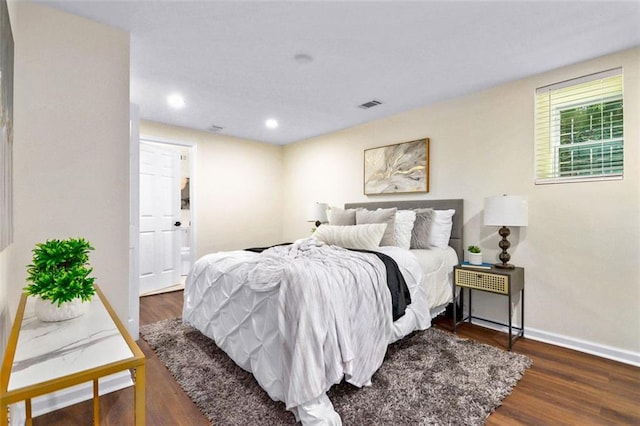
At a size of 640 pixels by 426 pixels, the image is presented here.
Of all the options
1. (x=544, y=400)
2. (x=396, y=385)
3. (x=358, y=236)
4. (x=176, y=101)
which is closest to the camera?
(x=544, y=400)

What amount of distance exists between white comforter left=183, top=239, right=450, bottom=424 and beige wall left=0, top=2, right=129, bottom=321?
80 cm

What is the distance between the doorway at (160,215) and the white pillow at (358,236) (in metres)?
2.66

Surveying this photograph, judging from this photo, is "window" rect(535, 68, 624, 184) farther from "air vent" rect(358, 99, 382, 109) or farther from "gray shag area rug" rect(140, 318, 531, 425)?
"gray shag area rug" rect(140, 318, 531, 425)

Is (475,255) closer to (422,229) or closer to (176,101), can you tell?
(422,229)

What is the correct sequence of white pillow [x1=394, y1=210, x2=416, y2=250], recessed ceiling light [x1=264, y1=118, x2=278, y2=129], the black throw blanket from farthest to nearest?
recessed ceiling light [x1=264, y1=118, x2=278, y2=129]
white pillow [x1=394, y1=210, x2=416, y2=250]
the black throw blanket

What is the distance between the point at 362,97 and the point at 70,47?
257 cm

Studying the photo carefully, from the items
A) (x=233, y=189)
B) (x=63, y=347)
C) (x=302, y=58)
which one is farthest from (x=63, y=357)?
(x=233, y=189)

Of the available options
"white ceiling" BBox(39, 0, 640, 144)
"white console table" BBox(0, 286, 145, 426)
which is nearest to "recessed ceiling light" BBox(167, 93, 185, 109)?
"white ceiling" BBox(39, 0, 640, 144)

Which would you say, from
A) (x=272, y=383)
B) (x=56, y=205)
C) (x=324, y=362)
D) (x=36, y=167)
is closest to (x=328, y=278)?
(x=324, y=362)

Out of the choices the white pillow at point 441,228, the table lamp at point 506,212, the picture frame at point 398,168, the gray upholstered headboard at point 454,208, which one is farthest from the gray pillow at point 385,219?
the table lamp at point 506,212

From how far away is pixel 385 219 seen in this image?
324 centimetres

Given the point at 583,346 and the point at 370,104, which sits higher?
the point at 370,104

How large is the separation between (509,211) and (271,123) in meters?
3.19

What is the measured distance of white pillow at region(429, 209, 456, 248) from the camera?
3287mm
